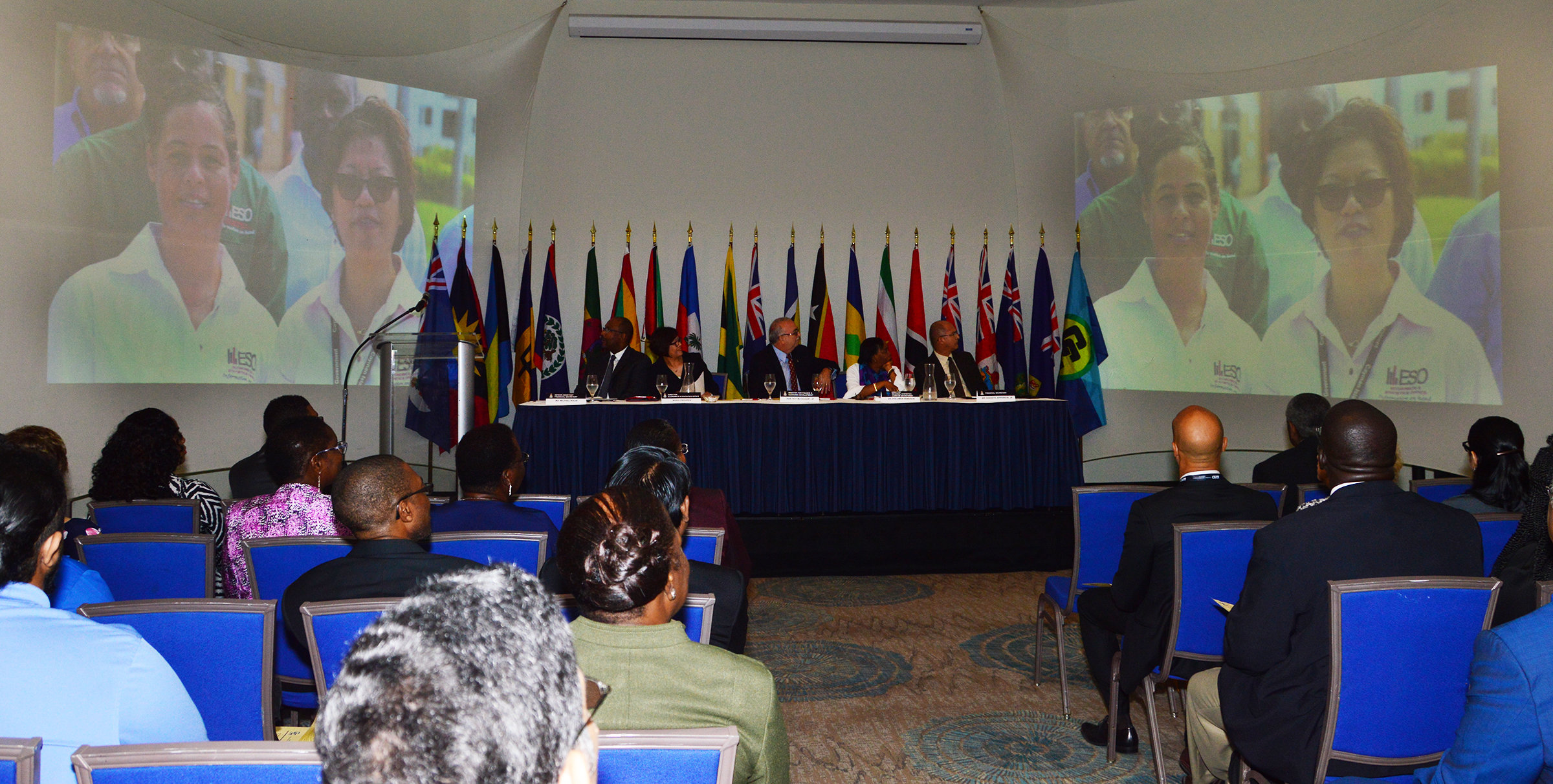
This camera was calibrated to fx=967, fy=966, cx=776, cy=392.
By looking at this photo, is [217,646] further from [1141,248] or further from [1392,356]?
[1141,248]

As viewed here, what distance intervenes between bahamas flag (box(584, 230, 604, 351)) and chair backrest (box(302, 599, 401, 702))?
5.48 metres

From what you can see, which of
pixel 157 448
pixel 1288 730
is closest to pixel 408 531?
pixel 157 448

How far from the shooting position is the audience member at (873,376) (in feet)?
19.2

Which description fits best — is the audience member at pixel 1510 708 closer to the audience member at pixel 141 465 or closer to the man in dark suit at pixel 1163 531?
the man in dark suit at pixel 1163 531

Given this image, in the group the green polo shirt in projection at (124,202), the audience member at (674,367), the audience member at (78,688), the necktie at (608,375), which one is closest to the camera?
the audience member at (78,688)

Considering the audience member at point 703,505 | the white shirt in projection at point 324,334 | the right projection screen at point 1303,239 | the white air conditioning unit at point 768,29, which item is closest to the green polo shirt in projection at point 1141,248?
the right projection screen at point 1303,239

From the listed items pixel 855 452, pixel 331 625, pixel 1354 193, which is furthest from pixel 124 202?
pixel 1354 193

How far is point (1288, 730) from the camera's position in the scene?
6.28ft

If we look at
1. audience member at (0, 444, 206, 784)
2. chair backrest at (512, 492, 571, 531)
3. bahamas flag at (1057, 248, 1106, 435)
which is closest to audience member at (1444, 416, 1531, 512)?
chair backrest at (512, 492, 571, 531)

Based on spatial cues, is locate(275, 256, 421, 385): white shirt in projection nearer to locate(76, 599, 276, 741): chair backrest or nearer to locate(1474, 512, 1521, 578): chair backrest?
locate(76, 599, 276, 741): chair backrest

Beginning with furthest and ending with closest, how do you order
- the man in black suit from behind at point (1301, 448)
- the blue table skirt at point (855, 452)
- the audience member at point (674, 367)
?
1. the audience member at point (674, 367)
2. the blue table skirt at point (855, 452)
3. the man in black suit from behind at point (1301, 448)

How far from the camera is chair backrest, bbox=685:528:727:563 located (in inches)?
102

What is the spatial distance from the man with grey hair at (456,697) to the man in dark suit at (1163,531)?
214 centimetres

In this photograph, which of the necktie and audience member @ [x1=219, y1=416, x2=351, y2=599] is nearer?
audience member @ [x1=219, y1=416, x2=351, y2=599]
